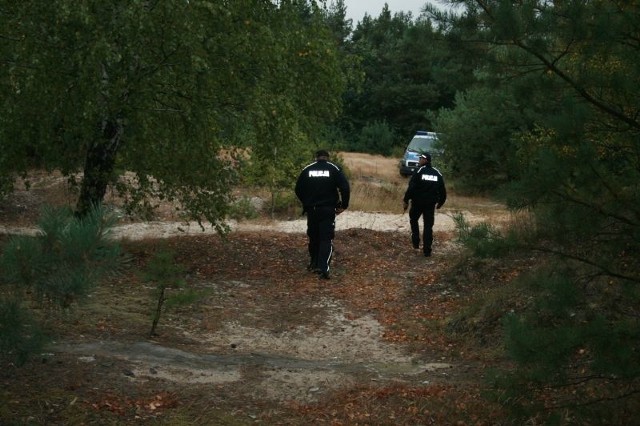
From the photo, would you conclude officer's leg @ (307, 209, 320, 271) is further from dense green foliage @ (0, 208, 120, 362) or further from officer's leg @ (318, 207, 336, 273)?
dense green foliage @ (0, 208, 120, 362)

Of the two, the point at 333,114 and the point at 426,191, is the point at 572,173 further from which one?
the point at 333,114

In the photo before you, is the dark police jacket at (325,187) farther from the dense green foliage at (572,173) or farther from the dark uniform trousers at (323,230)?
the dense green foliage at (572,173)

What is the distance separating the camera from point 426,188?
13539 mm

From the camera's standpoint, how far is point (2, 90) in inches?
395

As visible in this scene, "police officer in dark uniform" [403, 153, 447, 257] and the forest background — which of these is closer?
the forest background

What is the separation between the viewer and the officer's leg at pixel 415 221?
13.8 m

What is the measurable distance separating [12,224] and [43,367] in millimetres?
12671

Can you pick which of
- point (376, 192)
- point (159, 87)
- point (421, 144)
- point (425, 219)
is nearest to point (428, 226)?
point (425, 219)

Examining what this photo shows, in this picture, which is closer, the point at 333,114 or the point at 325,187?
the point at 325,187

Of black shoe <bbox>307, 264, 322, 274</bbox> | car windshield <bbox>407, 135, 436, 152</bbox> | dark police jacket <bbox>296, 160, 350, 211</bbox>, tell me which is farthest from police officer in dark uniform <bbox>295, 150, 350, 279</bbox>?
car windshield <bbox>407, 135, 436, 152</bbox>

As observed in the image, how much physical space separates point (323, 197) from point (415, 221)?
2.81m

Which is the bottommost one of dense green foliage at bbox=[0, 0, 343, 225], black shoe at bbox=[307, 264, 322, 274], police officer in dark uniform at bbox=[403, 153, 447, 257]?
black shoe at bbox=[307, 264, 322, 274]

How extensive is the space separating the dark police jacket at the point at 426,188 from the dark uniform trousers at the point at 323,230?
2.08m

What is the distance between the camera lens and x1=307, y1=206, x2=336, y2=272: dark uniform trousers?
1194 centimetres
